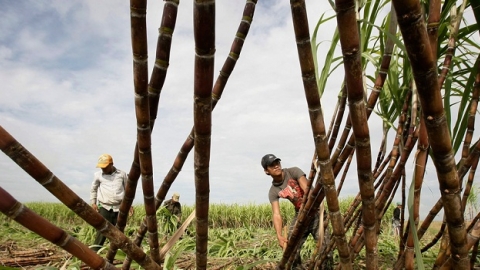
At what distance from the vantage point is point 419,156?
0.75 metres

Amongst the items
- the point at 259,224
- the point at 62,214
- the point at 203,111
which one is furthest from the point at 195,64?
the point at 62,214

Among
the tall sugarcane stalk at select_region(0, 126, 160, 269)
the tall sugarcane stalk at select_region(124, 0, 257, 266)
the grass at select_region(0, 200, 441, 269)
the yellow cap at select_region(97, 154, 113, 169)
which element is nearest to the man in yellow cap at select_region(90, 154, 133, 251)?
the yellow cap at select_region(97, 154, 113, 169)

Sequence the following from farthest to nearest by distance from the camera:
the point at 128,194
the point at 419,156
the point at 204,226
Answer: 1. the point at 128,194
2. the point at 419,156
3. the point at 204,226

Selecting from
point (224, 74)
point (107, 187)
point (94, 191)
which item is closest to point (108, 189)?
point (107, 187)

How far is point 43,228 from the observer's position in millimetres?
488

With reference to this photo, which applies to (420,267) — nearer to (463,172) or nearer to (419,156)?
(419,156)

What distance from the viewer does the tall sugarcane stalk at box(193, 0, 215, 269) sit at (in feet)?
1.38

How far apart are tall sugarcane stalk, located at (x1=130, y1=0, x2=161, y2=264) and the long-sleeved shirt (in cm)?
465

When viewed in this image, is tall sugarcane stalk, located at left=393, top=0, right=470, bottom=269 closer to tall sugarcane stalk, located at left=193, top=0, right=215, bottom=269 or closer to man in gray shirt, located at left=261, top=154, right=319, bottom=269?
tall sugarcane stalk, located at left=193, top=0, right=215, bottom=269

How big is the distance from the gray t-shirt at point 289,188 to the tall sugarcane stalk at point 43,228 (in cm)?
329

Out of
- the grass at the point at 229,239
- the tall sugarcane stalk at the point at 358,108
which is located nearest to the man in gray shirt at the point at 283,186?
the grass at the point at 229,239

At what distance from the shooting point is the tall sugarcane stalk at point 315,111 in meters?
0.56

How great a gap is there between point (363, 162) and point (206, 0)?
0.36 m

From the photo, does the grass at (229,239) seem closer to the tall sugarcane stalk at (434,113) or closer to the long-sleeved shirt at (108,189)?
the long-sleeved shirt at (108,189)
